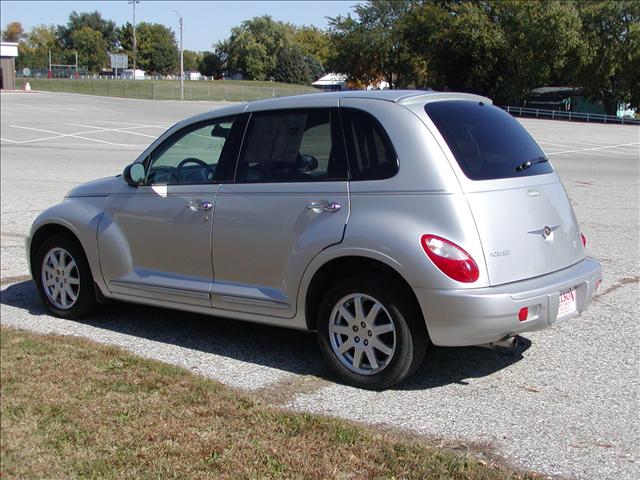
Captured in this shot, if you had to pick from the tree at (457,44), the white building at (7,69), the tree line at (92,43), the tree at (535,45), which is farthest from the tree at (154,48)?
the tree at (535,45)

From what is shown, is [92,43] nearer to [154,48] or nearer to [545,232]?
[154,48]

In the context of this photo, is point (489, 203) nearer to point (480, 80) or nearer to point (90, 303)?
point (90, 303)

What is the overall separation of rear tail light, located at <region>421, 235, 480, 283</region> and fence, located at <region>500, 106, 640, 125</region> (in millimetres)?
53164

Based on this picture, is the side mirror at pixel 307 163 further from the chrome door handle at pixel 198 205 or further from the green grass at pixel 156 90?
the green grass at pixel 156 90

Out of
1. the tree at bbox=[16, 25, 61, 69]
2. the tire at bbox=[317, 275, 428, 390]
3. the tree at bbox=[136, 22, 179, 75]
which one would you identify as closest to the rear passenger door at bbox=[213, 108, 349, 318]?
the tire at bbox=[317, 275, 428, 390]

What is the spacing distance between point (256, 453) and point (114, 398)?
1.09 metres

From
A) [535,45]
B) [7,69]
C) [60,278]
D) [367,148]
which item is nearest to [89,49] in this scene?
[7,69]

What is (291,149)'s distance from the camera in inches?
202

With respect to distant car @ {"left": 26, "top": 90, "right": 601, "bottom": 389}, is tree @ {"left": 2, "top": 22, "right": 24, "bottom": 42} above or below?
above

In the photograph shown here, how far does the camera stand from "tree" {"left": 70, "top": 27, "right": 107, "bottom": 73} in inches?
6324

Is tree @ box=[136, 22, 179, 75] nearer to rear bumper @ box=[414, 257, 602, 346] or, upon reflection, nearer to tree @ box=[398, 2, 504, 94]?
tree @ box=[398, 2, 504, 94]

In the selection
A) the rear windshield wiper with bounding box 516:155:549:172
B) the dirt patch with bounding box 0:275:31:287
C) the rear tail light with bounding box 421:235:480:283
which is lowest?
the dirt patch with bounding box 0:275:31:287

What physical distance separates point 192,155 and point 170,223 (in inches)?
22.8

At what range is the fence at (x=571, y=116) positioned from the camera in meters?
53.4
